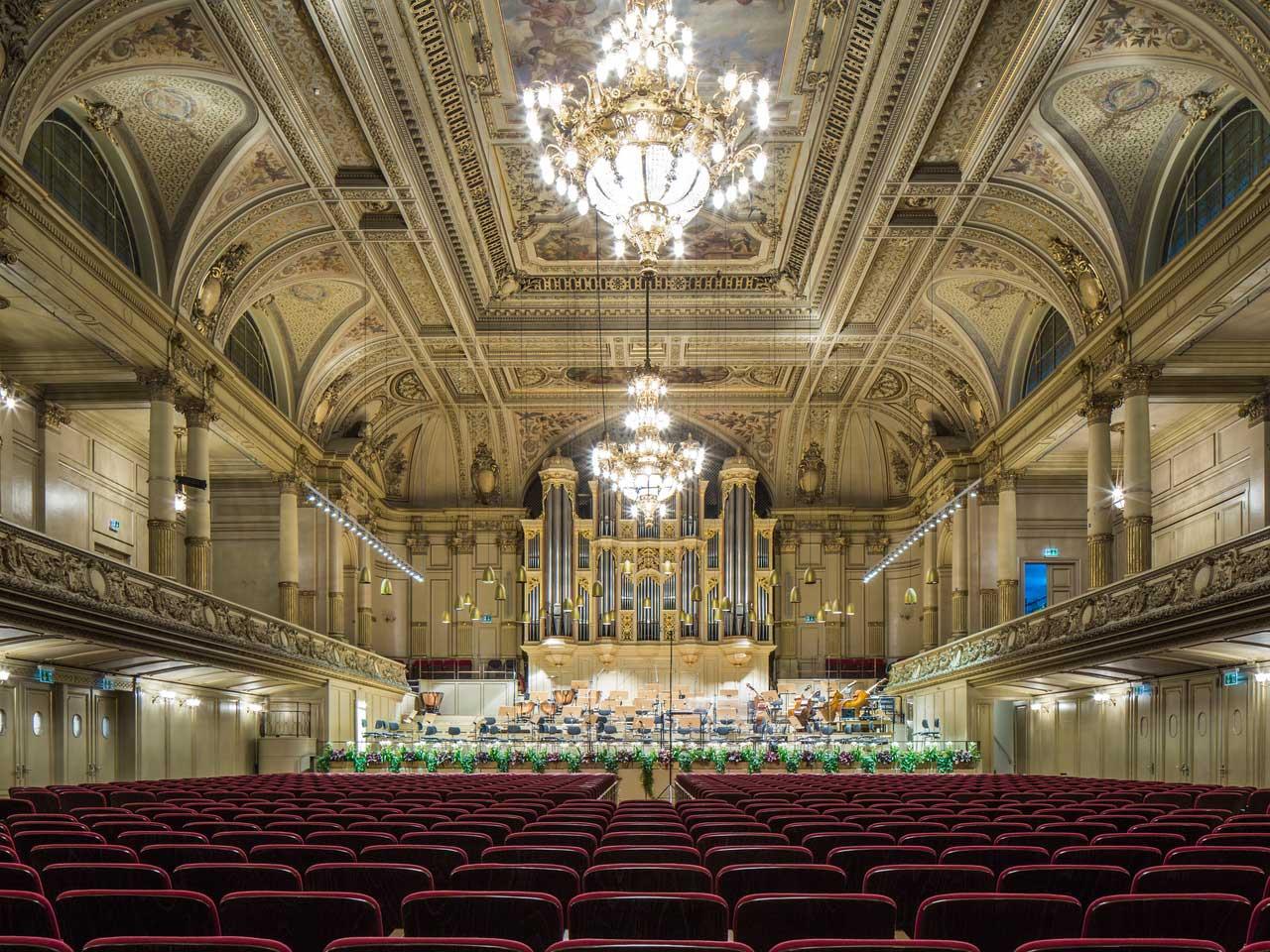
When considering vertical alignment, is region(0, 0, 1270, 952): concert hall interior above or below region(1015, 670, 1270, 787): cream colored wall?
above

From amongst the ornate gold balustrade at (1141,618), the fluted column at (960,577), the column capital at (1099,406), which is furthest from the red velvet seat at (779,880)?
the fluted column at (960,577)

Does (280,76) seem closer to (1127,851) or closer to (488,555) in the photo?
(1127,851)

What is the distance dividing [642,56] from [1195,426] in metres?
16.7

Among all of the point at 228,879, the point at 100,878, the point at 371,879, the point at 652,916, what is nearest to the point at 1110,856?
the point at 652,916

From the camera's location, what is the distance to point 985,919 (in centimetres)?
380

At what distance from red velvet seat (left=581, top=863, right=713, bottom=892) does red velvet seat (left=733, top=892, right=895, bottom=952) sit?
794mm

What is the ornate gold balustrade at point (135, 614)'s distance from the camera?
1347 centimetres

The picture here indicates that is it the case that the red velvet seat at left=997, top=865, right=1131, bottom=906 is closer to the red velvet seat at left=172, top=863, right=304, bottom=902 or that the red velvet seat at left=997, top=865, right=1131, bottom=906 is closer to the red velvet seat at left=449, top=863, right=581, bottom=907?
the red velvet seat at left=449, top=863, right=581, bottom=907

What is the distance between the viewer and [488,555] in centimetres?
3644

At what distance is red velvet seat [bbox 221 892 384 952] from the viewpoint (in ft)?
12.5

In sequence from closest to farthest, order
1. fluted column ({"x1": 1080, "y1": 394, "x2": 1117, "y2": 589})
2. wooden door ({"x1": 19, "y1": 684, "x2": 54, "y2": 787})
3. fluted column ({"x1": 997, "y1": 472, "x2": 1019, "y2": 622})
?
1. wooden door ({"x1": 19, "y1": 684, "x2": 54, "y2": 787})
2. fluted column ({"x1": 1080, "y1": 394, "x2": 1117, "y2": 589})
3. fluted column ({"x1": 997, "y1": 472, "x2": 1019, "y2": 622})

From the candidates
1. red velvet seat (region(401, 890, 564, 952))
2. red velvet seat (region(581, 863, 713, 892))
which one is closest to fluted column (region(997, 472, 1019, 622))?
red velvet seat (region(581, 863, 713, 892))

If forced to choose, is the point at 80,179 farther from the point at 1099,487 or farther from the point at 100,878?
the point at 1099,487

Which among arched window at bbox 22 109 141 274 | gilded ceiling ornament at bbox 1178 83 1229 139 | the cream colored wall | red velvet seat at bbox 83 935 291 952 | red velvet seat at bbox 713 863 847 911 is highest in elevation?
gilded ceiling ornament at bbox 1178 83 1229 139
